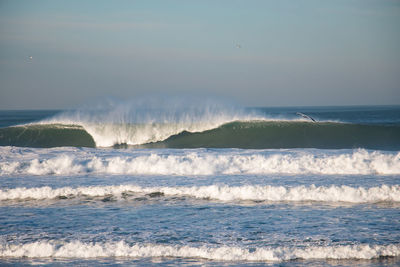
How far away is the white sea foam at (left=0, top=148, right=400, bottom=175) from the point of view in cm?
1007

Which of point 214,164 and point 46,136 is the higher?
point 46,136

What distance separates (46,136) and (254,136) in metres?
10.0

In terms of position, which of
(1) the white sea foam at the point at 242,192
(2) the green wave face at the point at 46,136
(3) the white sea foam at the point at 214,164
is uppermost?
(2) the green wave face at the point at 46,136

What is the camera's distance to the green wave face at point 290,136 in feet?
53.3

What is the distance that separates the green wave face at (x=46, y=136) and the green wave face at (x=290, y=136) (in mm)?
3725

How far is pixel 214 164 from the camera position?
1059cm

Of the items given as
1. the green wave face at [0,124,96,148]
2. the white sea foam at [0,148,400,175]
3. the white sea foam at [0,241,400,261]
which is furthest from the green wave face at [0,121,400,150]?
the white sea foam at [0,241,400,261]

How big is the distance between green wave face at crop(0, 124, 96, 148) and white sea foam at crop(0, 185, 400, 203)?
887 cm

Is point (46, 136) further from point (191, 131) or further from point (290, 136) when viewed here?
point (290, 136)

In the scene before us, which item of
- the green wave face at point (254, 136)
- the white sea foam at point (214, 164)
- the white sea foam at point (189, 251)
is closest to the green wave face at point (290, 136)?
the green wave face at point (254, 136)

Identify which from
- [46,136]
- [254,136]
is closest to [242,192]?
[254,136]

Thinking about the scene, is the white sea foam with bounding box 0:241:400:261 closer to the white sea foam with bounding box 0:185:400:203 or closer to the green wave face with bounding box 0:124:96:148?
the white sea foam with bounding box 0:185:400:203

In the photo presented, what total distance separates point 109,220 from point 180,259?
203 cm

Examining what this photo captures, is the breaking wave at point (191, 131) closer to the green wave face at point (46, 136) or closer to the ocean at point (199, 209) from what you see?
the green wave face at point (46, 136)
